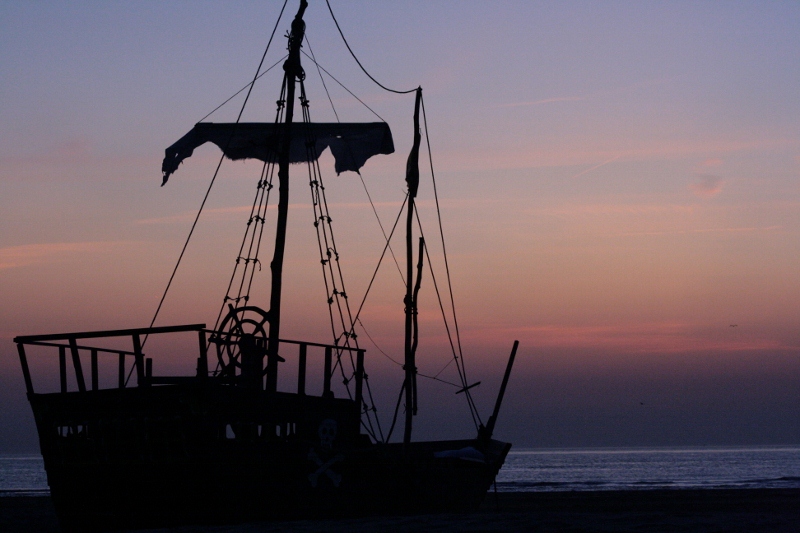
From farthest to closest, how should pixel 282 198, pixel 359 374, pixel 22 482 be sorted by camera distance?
pixel 22 482 < pixel 282 198 < pixel 359 374

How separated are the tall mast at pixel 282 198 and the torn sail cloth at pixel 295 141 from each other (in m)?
1.28

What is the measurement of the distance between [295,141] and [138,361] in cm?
991

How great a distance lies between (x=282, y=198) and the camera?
798 inches

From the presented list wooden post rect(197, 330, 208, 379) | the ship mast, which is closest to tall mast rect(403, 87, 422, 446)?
the ship mast

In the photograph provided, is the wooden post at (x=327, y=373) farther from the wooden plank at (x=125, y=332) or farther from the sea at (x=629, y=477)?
the sea at (x=629, y=477)

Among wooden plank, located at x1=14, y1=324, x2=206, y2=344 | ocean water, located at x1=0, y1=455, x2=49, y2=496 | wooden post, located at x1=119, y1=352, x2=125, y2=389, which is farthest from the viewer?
ocean water, located at x1=0, y1=455, x2=49, y2=496

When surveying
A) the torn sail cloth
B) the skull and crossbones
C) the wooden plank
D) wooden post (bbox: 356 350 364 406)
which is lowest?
the skull and crossbones

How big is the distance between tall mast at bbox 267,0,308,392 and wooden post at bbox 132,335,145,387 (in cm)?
252

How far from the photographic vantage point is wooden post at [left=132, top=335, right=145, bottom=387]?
1552 cm

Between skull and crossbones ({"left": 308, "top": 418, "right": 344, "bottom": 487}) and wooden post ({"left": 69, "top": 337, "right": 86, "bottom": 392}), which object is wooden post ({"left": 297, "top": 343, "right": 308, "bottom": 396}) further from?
wooden post ({"left": 69, "top": 337, "right": 86, "bottom": 392})

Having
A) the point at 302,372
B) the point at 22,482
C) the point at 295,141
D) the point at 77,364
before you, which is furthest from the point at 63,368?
the point at 22,482

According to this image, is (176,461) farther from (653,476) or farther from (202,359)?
(653,476)

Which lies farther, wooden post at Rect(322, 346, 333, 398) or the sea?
the sea

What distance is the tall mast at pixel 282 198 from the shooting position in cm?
1778
